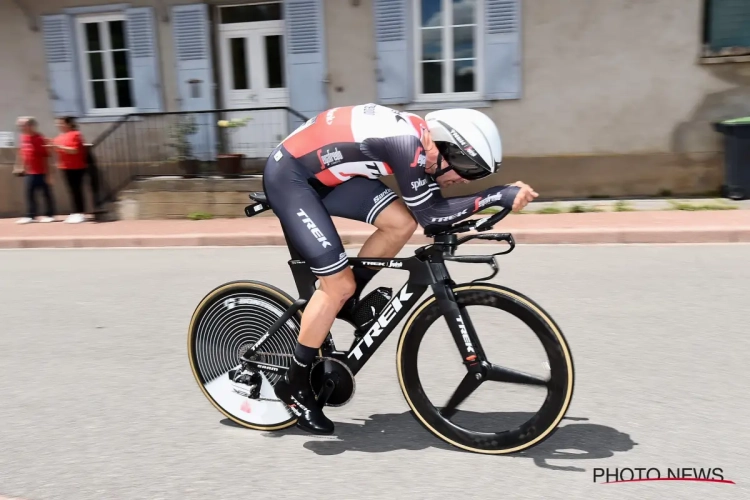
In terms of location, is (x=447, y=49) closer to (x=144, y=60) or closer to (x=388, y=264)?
(x=144, y=60)

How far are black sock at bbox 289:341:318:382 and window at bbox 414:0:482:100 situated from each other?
9.15 meters

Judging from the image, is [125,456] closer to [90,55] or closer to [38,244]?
[38,244]

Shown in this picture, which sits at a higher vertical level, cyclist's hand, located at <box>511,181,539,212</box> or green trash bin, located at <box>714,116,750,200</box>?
cyclist's hand, located at <box>511,181,539,212</box>

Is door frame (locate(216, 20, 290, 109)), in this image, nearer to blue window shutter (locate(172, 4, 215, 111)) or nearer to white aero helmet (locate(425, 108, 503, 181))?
blue window shutter (locate(172, 4, 215, 111))

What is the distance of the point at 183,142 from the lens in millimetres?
11914

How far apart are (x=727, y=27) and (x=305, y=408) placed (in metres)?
10.3

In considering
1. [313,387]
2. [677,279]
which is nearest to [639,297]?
[677,279]

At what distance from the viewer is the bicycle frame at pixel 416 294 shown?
9.77 ft

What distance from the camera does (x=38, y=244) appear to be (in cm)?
980

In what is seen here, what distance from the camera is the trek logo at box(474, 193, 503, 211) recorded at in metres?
2.71

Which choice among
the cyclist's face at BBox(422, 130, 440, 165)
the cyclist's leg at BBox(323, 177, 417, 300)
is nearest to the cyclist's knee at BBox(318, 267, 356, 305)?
the cyclist's leg at BBox(323, 177, 417, 300)

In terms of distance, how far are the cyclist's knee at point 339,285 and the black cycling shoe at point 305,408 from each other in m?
0.48

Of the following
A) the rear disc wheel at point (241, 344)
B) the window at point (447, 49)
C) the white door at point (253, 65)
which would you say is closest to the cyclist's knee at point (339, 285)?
the rear disc wheel at point (241, 344)

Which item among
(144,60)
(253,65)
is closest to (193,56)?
(144,60)
